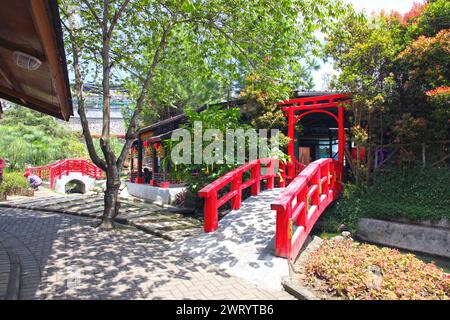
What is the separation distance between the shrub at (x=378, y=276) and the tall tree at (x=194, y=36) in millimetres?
4921

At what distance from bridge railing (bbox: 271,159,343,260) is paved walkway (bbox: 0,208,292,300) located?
113cm

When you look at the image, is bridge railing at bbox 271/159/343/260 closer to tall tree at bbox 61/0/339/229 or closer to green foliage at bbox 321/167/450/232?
green foliage at bbox 321/167/450/232

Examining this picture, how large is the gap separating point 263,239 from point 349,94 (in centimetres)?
520

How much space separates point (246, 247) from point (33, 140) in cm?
Result: 2116

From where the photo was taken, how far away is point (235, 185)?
8.02 m

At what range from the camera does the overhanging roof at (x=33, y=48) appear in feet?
9.48

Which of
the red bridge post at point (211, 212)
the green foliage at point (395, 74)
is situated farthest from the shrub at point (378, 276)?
the green foliage at point (395, 74)

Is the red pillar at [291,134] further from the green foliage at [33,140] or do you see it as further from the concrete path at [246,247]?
the green foliage at [33,140]

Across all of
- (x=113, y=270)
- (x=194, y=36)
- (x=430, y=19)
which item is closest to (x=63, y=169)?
(x=194, y=36)

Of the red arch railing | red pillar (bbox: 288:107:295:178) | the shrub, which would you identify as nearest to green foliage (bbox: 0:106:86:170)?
the red arch railing

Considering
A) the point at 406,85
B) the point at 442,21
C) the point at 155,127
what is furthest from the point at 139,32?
the point at 442,21

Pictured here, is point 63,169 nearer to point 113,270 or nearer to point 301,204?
point 113,270
